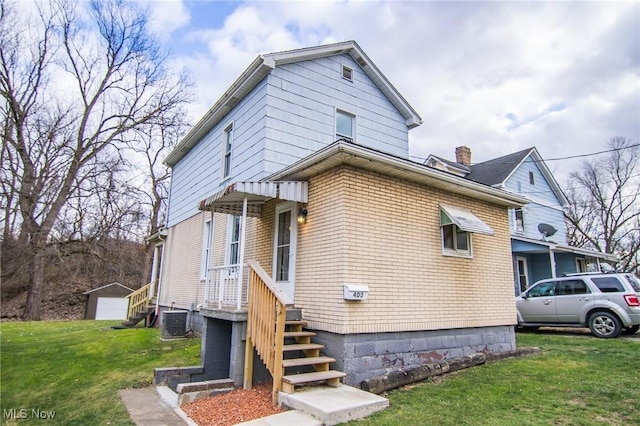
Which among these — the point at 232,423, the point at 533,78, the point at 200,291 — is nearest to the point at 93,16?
the point at 200,291

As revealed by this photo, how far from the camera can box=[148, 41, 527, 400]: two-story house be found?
5.89 meters

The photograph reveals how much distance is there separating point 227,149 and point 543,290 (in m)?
10.4

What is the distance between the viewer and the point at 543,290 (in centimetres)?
1097

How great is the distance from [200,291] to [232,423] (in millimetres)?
7162

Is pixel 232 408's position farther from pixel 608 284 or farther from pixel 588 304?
pixel 608 284

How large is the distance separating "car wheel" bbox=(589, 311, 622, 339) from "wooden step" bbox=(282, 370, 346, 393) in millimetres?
8232

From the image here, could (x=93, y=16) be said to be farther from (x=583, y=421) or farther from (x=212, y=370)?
(x=583, y=421)

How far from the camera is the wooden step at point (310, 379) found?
496 centimetres

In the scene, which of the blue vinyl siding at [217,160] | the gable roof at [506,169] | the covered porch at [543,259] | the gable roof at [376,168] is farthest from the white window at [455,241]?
the gable roof at [506,169]

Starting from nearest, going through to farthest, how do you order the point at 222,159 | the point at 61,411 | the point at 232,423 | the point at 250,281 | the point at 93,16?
the point at 232,423 → the point at 61,411 → the point at 250,281 → the point at 222,159 → the point at 93,16

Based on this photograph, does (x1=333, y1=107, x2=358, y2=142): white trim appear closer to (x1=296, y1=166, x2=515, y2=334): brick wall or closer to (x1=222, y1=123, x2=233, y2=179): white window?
(x1=222, y1=123, x2=233, y2=179): white window

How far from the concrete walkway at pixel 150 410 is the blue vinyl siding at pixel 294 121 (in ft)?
15.6

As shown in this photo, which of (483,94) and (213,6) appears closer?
(213,6)

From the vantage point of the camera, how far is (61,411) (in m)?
5.79
